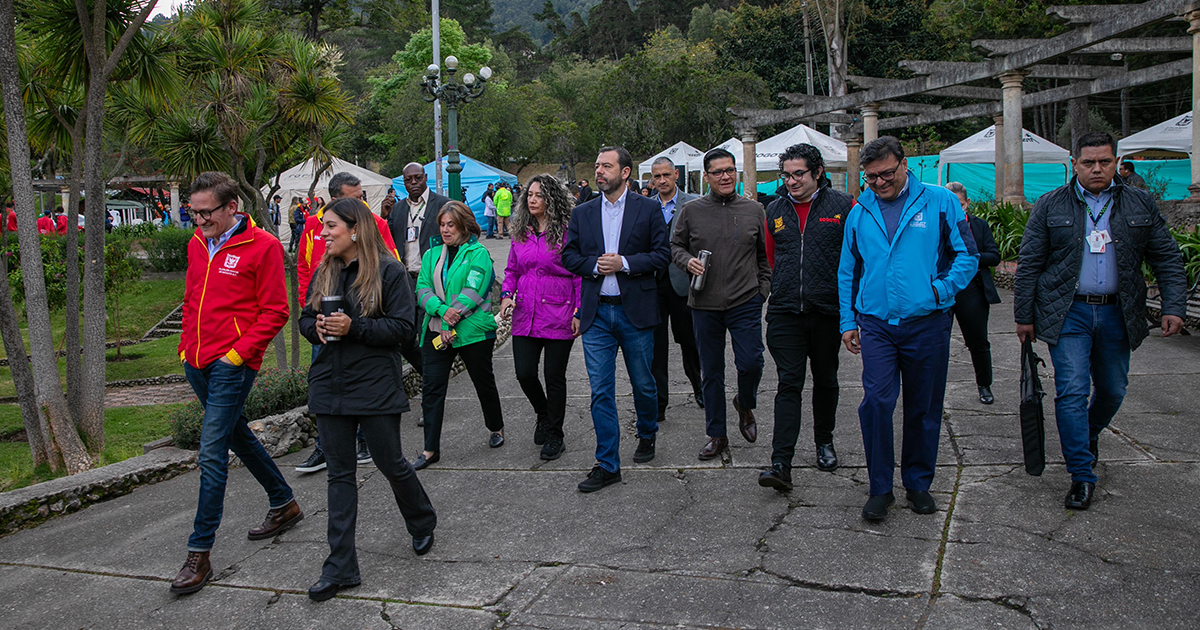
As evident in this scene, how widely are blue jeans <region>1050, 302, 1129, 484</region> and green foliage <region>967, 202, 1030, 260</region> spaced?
8695mm

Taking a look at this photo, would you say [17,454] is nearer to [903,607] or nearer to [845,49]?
[903,607]

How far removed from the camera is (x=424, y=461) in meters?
5.81

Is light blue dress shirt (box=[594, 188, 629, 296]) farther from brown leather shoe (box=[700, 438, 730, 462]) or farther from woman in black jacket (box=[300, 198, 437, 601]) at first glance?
woman in black jacket (box=[300, 198, 437, 601])

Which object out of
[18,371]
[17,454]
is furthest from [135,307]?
[18,371]

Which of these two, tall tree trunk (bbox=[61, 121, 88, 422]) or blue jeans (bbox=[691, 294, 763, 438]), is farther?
tall tree trunk (bbox=[61, 121, 88, 422])

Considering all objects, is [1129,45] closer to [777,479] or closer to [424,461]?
[777,479]

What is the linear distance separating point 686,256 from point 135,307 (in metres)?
18.6

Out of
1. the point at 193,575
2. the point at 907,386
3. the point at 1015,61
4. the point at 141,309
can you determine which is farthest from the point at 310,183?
the point at 907,386

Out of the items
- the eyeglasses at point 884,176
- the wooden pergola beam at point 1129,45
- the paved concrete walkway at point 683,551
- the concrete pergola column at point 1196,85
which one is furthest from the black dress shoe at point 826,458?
the wooden pergola beam at point 1129,45

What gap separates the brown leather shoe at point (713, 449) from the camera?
18.2ft

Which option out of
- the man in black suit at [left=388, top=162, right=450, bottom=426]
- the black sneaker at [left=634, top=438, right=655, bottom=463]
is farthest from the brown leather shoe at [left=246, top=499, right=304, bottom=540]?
the man in black suit at [left=388, top=162, right=450, bottom=426]

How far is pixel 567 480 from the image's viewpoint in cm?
536

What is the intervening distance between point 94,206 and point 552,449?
182 inches

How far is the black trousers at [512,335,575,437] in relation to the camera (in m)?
5.69
